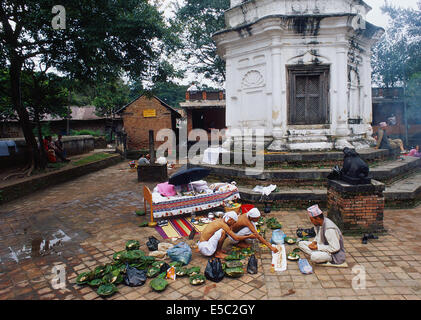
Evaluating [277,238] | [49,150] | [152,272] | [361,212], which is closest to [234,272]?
[152,272]

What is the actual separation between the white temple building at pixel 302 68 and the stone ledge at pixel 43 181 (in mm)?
8116

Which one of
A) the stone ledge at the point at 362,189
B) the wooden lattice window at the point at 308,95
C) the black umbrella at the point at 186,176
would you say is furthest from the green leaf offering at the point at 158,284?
the wooden lattice window at the point at 308,95

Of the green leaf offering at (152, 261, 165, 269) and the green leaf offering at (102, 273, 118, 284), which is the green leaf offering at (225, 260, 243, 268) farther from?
the green leaf offering at (102, 273, 118, 284)

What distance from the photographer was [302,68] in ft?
26.7

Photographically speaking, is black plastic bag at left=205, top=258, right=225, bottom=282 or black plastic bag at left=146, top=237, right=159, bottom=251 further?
black plastic bag at left=146, top=237, right=159, bottom=251

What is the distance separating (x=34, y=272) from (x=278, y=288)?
368 centimetres

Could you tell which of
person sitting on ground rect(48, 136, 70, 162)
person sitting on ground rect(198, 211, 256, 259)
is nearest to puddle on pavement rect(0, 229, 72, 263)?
person sitting on ground rect(198, 211, 256, 259)

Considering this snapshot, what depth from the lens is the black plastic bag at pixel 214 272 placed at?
3762mm

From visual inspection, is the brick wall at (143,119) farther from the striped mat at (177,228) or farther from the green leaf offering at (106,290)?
the green leaf offering at (106,290)

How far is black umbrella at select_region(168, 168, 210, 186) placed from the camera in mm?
6316

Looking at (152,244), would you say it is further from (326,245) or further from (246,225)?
(326,245)

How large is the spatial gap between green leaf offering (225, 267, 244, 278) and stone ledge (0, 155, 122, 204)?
8.04m

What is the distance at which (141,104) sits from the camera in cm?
2188

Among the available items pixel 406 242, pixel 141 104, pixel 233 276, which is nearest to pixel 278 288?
pixel 233 276
